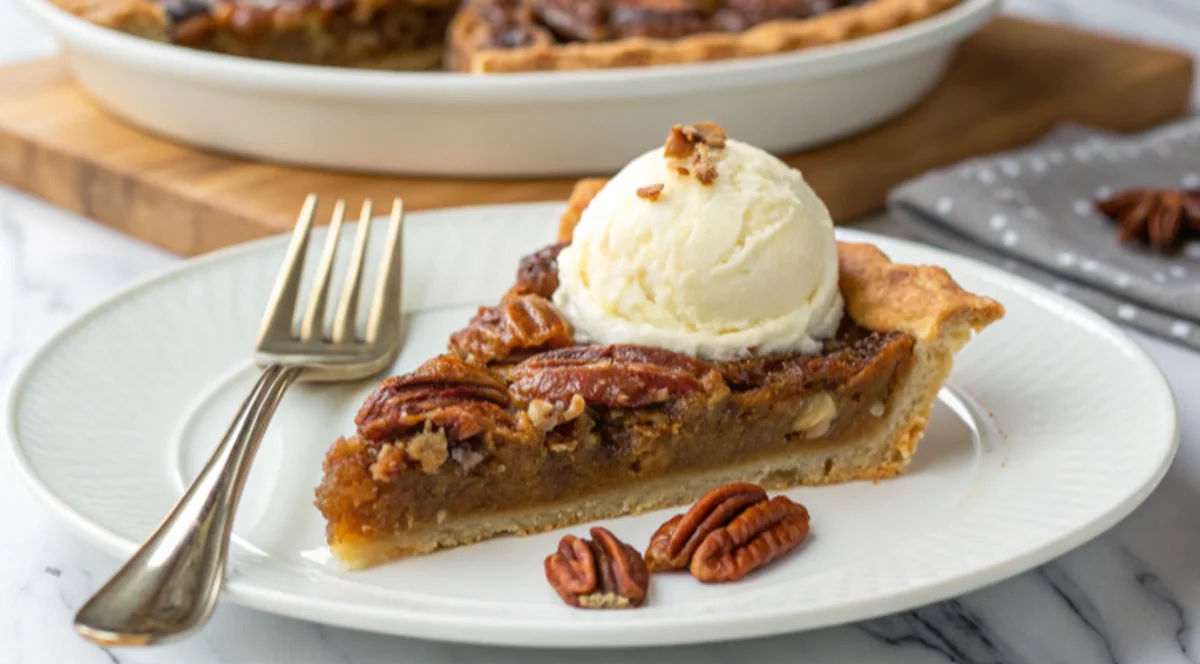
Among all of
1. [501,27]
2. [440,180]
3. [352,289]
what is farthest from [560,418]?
[501,27]

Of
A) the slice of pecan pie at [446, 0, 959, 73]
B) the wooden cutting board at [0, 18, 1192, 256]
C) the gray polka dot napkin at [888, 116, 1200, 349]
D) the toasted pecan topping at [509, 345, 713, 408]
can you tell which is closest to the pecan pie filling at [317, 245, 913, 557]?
the toasted pecan topping at [509, 345, 713, 408]

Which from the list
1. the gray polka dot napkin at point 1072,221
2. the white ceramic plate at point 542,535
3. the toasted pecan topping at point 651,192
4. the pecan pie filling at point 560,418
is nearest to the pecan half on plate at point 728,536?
the white ceramic plate at point 542,535

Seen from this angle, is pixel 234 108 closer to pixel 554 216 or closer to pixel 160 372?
pixel 554 216

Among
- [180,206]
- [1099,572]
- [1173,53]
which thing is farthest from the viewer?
[1173,53]

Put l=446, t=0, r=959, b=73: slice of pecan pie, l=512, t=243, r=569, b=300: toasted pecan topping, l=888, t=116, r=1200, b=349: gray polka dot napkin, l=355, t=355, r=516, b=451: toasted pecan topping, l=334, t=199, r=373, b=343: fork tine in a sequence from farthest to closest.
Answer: l=446, t=0, r=959, b=73: slice of pecan pie, l=888, t=116, r=1200, b=349: gray polka dot napkin, l=334, t=199, r=373, b=343: fork tine, l=512, t=243, r=569, b=300: toasted pecan topping, l=355, t=355, r=516, b=451: toasted pecan topping

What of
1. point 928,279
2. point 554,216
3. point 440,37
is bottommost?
point 440,37

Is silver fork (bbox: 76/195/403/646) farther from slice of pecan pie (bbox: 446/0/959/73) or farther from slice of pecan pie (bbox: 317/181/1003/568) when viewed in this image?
slice of pecan pie (bbox: 446/0/959/73)

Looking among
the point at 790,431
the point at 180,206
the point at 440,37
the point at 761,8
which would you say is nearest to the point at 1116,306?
the point at 790,431
